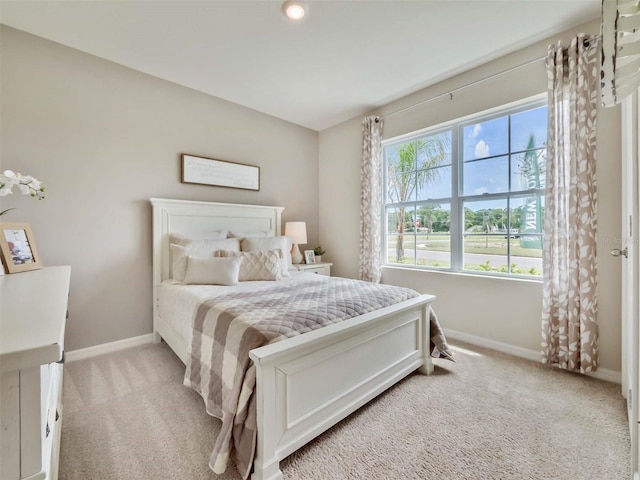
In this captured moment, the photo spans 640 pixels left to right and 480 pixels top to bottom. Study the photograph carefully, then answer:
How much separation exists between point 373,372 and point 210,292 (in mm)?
1261

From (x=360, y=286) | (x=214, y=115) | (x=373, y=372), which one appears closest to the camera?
(x=373, y=372)

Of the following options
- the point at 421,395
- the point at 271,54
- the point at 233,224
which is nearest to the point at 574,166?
the point at 421,395

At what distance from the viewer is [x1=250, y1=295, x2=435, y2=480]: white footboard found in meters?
1.21

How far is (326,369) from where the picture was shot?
1.48m

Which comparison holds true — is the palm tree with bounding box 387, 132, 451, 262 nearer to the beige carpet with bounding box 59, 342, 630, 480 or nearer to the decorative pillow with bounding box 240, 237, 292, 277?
the decorative pillow with bounding box 240, 237, 292, 277

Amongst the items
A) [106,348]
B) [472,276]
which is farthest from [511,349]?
[106,348]

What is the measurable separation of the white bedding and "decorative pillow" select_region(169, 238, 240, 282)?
0.38 feet

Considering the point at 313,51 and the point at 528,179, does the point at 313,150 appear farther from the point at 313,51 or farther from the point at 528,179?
the point at 528,179

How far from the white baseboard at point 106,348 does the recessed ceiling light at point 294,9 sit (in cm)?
301

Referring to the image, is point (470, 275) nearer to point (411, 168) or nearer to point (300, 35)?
point (411, 168)

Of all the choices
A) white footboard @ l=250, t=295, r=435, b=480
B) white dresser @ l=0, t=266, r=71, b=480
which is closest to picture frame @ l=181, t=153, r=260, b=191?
white footboard @ l=250, t=295, r=435, b=480

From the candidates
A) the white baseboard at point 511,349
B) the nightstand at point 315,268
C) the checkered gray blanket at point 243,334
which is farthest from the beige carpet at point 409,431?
the nightstand at point 315,268

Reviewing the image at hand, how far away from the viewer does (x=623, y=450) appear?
139 centimetres

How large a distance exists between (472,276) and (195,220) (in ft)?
9.40
